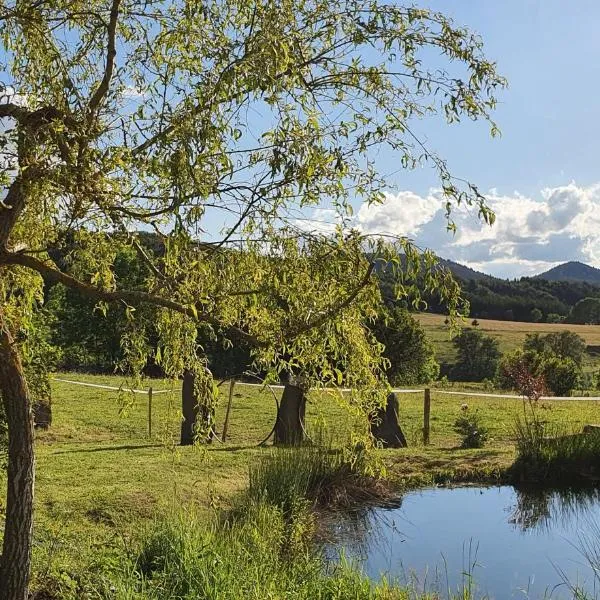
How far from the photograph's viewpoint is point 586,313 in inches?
2908

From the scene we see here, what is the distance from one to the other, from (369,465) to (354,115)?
1.78 metres

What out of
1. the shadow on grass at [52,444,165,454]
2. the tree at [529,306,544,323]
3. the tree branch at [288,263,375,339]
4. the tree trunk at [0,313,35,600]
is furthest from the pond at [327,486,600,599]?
the tree at [529,306,544,323]

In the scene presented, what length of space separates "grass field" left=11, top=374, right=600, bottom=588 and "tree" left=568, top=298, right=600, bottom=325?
59.0 meters

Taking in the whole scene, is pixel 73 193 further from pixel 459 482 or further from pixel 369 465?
pixel 459 482

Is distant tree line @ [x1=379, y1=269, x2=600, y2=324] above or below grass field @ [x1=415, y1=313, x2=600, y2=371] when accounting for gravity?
above

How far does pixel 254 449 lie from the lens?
1073cm

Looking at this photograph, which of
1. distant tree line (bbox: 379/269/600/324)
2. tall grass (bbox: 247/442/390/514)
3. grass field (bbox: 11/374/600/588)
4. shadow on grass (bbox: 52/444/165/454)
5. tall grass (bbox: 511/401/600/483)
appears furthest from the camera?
distant tree line (bbox: 379/269/600/324)

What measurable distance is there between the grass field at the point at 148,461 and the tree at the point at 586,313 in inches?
2324

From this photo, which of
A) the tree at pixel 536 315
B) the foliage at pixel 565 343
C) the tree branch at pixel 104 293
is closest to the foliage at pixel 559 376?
the foliage at pixel 565 343

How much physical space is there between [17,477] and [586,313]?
7647 centimetres

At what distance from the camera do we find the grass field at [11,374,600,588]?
5328mm

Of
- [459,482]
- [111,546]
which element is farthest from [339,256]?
[459,482]

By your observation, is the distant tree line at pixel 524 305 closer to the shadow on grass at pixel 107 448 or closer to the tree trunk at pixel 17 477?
the shadow on grass at pixel 107 448

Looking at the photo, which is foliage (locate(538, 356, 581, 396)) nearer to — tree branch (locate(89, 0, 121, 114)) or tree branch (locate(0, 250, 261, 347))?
tree branch (locate(0, 250, 261, 347))
